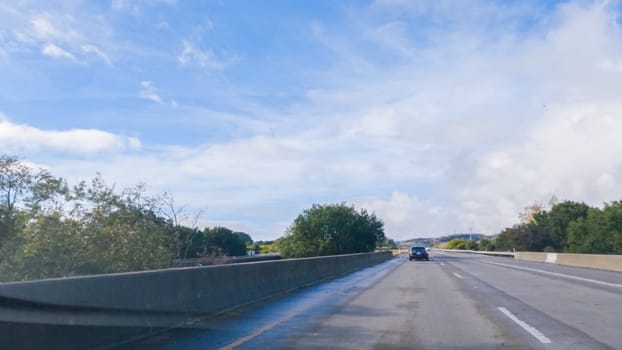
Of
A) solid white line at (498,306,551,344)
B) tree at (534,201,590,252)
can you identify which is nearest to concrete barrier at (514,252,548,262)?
solid white line at (498,306,551,344)

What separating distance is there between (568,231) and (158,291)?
358 feet

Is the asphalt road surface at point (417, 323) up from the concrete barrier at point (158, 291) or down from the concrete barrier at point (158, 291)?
down

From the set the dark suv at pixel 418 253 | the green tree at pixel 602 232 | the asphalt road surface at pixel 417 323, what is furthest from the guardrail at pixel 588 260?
the green tree at pixel 602 232

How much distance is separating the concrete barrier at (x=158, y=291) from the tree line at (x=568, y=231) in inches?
3002

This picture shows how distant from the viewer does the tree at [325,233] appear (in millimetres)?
79875

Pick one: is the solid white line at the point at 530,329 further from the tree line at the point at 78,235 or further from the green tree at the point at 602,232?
the green tree at the point at 602,232

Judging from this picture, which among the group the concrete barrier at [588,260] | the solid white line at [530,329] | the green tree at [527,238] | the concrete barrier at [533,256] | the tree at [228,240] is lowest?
the solid white line at [530,329]

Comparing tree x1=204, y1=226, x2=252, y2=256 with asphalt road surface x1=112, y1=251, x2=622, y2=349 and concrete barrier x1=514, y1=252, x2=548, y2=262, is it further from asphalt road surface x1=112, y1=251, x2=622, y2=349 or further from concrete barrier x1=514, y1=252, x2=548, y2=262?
asphalt road surface x1=112, y1=251, x2=622, y2=349

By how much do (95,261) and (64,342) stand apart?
885cm

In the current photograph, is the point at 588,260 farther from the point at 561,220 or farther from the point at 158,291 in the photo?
the point at 561,220

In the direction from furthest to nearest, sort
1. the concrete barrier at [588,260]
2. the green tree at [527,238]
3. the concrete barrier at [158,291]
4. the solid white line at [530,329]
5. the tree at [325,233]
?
the green tree at [527,238] < the tree at [325,233] < the concrete barrier at [588,260] < the solid white line at [530,329] < the concrete barrier at [158,291]

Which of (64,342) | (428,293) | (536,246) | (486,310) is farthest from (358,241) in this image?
(64,342)

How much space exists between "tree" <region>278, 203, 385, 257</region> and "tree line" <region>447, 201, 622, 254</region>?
104ft

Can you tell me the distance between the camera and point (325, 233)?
81.9 metres
